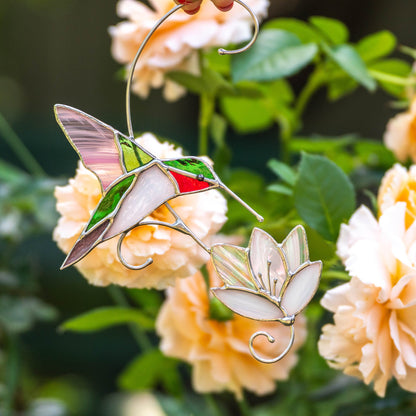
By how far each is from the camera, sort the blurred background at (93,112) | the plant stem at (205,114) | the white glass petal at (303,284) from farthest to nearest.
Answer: the blurred background at (93,112)
the plant stem at (205,114)
the white glass petal at (303,284)

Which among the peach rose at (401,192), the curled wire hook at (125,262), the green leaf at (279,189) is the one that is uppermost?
the peach rose at (401,192)

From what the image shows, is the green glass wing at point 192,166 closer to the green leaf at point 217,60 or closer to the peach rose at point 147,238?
the peach rose at point 147,238

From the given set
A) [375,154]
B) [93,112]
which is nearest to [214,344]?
[375,154]

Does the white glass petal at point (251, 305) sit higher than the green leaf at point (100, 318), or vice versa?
the white glass petal at point (251, 305)

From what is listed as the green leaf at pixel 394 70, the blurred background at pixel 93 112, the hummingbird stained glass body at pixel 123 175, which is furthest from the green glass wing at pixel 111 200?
the blurred background at pixel 93 112

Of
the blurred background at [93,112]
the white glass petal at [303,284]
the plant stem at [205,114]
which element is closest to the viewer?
the white glass petal at [303,284]

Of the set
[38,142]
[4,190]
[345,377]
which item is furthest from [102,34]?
[345,377]

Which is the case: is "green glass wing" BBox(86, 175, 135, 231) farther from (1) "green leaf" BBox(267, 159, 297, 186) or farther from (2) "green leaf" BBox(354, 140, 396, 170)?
(2) "green leaf" BBox(354, 140, 396, 170)
